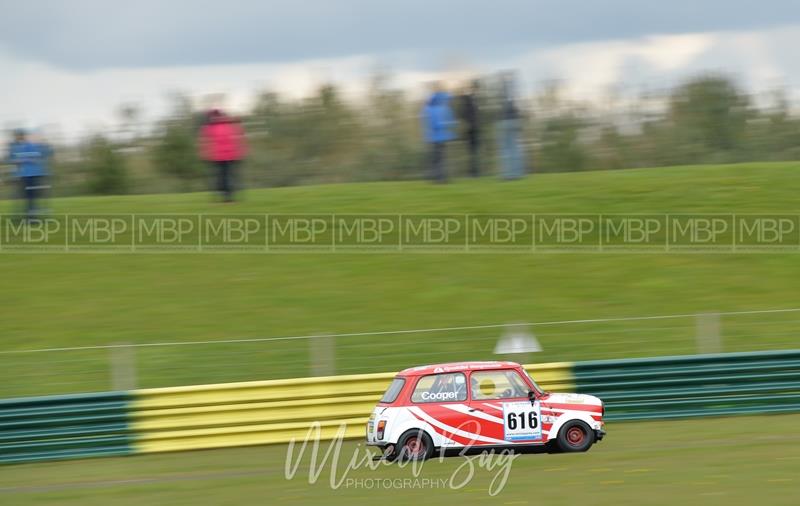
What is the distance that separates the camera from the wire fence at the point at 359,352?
536 inches

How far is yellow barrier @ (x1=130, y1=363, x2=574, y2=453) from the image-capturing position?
12.8 meters

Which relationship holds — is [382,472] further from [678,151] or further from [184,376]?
[678,151]

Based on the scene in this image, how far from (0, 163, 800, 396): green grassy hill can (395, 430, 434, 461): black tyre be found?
293 centimetres

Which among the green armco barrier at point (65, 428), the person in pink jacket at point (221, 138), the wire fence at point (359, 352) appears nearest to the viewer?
the green armco barrier at point (65, 428)

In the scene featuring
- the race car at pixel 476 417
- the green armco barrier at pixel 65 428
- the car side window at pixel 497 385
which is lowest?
the green armco barrier at pixel 65 428

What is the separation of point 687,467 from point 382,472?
286cm

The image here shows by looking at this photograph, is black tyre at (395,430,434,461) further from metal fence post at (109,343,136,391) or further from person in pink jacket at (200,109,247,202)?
person in pink jacket at (200,109,247,202)

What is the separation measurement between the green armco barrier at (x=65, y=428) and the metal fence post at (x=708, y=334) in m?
7.14

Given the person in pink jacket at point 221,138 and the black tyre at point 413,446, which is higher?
the person in pink jacket at point 221,138

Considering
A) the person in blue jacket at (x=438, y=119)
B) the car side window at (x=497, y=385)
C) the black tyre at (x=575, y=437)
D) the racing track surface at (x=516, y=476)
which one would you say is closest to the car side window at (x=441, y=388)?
the car side window at (x=497, y=385)

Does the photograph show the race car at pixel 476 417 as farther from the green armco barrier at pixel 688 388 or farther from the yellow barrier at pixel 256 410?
the green armco barrier at pixel 688 388

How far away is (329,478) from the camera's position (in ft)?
33.7

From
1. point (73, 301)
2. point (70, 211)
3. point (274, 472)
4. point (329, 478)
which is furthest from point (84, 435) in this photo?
point (70, 211)

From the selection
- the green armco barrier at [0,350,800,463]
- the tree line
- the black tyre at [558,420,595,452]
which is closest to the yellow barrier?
the green armco barrier at [0,350,800,463]
